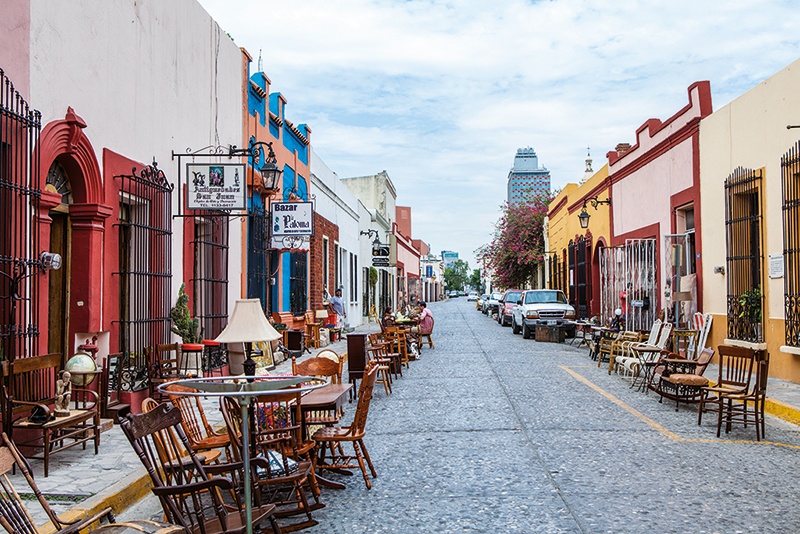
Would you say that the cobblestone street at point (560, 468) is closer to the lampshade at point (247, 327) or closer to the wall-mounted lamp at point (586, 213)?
the lampshade at point (247, 327)

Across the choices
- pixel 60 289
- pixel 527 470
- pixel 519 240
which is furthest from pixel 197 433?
pixel 519 240

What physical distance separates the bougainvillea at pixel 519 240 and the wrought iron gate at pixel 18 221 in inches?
1329

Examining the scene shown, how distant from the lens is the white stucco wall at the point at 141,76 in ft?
23.8

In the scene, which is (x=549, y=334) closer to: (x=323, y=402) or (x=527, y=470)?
(x=527, y=470)

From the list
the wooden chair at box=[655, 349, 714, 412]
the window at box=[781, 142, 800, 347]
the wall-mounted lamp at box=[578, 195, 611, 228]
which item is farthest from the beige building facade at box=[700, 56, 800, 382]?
the wall-mounted lamp at box=[578, 195, 611, 228]

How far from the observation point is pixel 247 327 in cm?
556

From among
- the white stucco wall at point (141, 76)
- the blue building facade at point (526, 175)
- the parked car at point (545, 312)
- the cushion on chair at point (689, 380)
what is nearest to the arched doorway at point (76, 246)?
the white stucco wall at point (141, 76)

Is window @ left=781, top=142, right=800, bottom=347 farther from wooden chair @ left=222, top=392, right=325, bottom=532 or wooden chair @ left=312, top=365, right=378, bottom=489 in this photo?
wooden chair @ left=222, top=392, right=325, bottom=532

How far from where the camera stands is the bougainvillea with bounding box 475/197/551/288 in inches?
1527

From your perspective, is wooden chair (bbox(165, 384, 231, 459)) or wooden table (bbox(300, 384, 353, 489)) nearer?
wooden chair (bbox(165, 384, 231, 459))

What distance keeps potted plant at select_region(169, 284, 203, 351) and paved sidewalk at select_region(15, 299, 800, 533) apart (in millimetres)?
1285

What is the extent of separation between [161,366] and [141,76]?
4.11m

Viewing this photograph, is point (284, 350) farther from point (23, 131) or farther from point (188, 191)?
point (23, 131)

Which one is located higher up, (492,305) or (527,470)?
(492,305)
